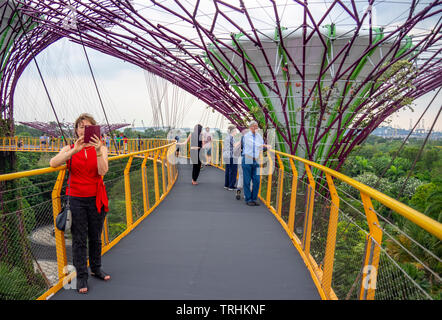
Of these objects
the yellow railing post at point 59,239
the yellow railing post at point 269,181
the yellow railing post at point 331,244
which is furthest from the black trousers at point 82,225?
the yellow railing post at point 269,181

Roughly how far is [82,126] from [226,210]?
13.2 ft

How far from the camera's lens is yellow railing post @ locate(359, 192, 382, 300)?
2173 mm

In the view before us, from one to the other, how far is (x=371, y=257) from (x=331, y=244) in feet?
2.91

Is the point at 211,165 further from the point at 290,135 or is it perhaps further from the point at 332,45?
the point at 332,45

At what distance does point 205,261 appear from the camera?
3869 mm

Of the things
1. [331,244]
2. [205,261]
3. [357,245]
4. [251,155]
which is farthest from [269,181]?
[357,245]

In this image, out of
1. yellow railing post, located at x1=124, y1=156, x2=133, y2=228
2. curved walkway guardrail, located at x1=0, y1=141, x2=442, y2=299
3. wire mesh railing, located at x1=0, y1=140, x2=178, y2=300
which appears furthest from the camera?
yellow railing post, located at x1=124, y1=156, x2=133, y2=228

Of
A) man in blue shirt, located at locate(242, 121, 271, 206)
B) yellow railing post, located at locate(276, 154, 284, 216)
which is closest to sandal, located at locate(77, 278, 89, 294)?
yellow railing post, located at locate(276, 154, 284, 216)

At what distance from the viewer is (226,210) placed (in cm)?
656

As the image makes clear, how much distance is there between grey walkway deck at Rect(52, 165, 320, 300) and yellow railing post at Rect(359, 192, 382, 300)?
913 mm

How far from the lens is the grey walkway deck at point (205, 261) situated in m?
3.11

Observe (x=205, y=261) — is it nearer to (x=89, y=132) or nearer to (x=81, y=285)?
(x=81, y=285)

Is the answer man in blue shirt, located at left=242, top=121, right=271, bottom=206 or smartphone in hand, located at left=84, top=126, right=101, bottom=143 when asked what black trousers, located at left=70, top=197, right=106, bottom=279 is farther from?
man in blue shirt, located at left=242, top=121, right=271, bottom=206
